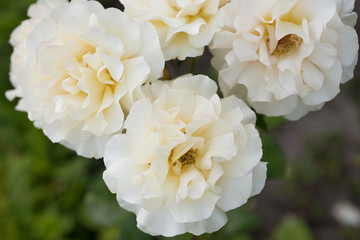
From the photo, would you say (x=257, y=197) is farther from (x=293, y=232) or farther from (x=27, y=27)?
(x=27, y=27)

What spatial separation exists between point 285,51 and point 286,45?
0.04 feet

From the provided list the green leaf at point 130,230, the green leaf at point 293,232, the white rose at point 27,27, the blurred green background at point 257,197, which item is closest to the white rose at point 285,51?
the white rose at point 27,27

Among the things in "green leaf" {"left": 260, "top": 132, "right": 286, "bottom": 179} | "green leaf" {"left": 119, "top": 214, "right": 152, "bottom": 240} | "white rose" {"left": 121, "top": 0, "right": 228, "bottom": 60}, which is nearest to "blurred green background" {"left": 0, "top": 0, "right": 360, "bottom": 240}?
"green leaf" {"left": 260, "top": 132, "right": 286, "bottom": 179}

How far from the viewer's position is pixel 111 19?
0.80 m

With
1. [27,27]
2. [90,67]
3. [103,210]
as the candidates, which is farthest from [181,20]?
[103,210]

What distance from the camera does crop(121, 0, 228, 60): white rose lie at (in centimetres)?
82

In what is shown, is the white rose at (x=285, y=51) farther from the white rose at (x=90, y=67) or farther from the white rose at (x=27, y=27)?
the white rose at (x=27, y=27)

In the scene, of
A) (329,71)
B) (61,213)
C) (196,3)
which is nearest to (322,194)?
(61,213)

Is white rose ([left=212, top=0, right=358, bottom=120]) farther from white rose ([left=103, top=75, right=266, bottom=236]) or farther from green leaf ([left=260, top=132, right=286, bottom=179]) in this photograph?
green leaf ([left=260, top=132, right=286, bottom=179])

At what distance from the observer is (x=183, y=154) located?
2.65ft

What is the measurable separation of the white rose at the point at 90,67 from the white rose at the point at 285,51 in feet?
0.45

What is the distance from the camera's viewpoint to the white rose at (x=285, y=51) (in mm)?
810

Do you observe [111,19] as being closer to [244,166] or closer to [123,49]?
[123,49]

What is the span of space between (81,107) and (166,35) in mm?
195
